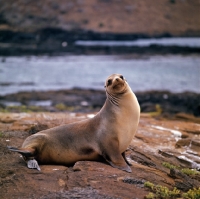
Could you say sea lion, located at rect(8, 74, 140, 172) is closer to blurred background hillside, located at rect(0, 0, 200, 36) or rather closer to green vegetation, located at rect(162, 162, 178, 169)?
green vegetation, located at rect(162, 162, 178, 169)

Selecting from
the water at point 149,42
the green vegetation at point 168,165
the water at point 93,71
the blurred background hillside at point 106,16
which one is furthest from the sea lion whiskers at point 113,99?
the blurred background hillside at point 106,16

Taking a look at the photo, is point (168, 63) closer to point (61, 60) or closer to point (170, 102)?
point (61, 60)

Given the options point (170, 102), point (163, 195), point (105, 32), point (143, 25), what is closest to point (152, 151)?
point (163, 195)

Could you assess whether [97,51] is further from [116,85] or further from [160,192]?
[160,192]

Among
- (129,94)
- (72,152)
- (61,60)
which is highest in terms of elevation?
(129,94)

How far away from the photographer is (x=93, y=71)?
1932 inches

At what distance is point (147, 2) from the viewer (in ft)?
301

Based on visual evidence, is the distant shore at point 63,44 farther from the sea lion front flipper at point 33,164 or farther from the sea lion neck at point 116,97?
the sea lion front flipper at point 33,164

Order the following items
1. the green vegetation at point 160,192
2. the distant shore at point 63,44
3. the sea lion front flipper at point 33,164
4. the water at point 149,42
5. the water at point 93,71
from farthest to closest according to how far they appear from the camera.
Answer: the water at point 149,42, the distant shore at point 63,44, the water at point 93,71, the sea lion front flipper at point 33,164, the green vegetation at point 160,192

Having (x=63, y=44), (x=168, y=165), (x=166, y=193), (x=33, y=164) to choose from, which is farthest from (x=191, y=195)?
(x=63, y=44)

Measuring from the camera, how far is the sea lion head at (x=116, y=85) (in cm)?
689

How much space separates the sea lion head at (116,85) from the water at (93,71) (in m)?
24.5

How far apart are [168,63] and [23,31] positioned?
30.3 metres

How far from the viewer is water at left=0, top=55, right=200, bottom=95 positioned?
35.2 m
